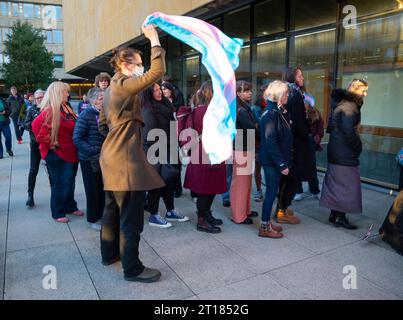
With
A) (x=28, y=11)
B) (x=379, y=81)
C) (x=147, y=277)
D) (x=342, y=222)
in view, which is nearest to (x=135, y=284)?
(x=147, y=277)

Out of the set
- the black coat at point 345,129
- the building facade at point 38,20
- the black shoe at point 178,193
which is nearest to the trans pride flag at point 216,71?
the black coat at point 345,129

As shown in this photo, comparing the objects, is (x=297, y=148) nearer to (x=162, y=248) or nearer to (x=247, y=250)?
(x=247, y=250)

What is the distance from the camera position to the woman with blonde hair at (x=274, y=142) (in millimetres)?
3850

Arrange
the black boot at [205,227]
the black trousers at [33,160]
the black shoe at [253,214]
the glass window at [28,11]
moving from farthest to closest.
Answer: the glass window at [28,11]
the black trousers at [33,160]
the black shoe at [253,214]
the black boot at [205,227]

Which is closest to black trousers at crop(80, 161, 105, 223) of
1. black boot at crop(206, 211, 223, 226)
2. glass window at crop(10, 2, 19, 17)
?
black boot at crop(206, 211, 223, 226)

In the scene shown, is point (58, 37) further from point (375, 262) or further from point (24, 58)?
point (375, 262)

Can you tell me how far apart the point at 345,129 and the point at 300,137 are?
59cm

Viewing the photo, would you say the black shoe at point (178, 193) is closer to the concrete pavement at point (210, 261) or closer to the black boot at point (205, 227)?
the concrete pavement at point (210, 261)

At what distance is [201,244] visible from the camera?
3881mm

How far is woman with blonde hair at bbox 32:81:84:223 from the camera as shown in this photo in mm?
4266

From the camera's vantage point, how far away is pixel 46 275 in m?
3.18

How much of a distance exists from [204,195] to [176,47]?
32.4 ft

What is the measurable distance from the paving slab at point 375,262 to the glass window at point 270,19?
562 cm

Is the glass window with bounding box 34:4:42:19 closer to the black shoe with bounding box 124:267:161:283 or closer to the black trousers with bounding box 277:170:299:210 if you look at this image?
the black trousers with bounding box 277:170:299:210
